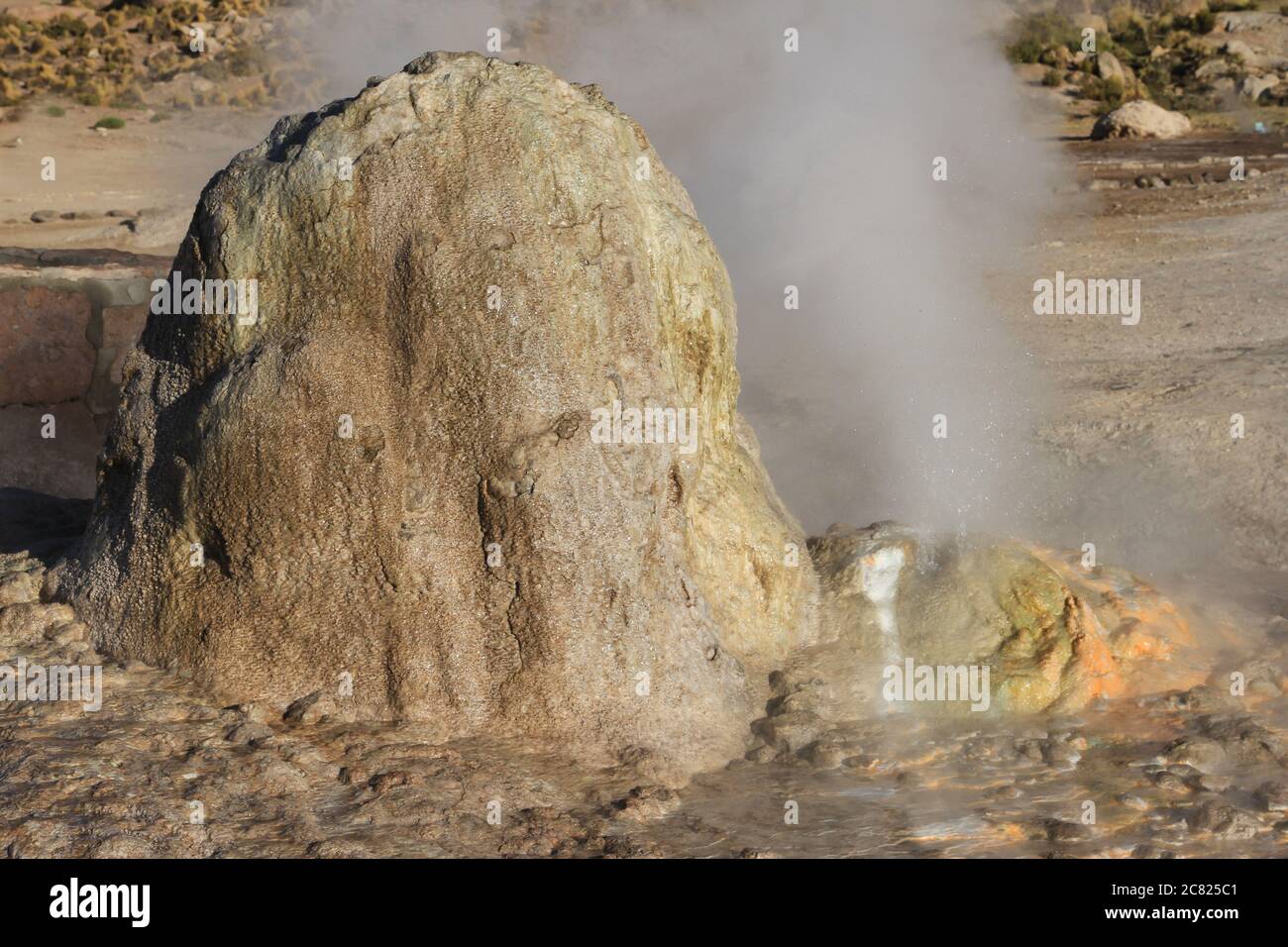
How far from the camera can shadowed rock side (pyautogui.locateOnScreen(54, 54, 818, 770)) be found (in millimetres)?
A: 3447

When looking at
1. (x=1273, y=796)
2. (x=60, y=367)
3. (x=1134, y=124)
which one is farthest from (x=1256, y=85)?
(x=1273, y=796)

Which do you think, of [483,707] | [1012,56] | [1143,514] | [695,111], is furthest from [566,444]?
[1012,56]

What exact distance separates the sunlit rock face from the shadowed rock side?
18.7 inches

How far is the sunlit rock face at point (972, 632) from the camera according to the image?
390 cm

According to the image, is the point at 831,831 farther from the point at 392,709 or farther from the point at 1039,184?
the point at 1039,184

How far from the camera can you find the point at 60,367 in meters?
5.58

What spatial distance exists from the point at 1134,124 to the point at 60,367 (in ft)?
35.7

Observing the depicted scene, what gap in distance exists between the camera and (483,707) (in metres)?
3.45

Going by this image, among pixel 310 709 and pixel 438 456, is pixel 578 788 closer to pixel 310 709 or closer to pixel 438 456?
pixel 310 709

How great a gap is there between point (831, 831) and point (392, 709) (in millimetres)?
952

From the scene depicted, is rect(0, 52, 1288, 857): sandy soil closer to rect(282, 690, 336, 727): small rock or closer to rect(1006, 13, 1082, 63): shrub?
rect(282, 690, 336, 727): small rock

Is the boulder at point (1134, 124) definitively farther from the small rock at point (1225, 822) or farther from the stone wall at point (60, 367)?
the small rock at point (1225, 822)

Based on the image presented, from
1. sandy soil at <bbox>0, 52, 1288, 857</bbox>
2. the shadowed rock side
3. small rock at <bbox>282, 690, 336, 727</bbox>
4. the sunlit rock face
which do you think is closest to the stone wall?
sandy soil at <bbox>0, 52, 1288, 857</bbox>

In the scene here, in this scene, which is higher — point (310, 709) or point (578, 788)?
point (310, 709)
